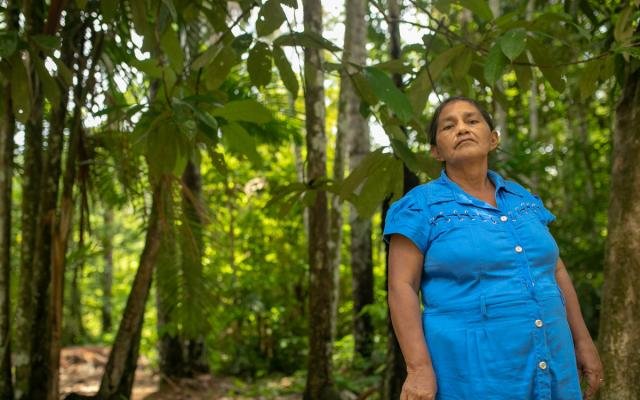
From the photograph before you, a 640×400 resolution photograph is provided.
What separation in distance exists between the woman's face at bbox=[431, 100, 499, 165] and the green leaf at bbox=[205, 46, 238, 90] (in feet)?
2.69

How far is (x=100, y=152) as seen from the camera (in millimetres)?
4457

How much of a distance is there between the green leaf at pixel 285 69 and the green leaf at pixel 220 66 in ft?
0.60

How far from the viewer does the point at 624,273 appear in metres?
2.75

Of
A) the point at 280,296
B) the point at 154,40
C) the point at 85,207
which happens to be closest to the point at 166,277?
the point at 85,207

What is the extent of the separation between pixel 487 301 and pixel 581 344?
0.51m

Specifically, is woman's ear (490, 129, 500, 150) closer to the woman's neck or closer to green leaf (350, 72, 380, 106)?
the woman's neck

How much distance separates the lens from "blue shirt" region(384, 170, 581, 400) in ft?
6.04

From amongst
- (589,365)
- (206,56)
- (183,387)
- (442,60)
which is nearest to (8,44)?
(206,56)

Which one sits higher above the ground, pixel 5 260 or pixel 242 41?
pixel 242 41

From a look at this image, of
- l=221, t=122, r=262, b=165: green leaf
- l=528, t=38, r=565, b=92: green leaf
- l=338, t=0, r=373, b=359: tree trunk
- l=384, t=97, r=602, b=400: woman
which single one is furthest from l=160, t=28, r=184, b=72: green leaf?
l=338, t=0, r=373, b=359: tree trunk

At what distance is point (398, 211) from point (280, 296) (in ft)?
25.0

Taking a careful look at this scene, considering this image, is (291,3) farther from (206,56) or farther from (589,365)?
(589,365)

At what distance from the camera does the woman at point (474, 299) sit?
1.84 metres

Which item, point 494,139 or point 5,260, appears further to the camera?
point 5,260
